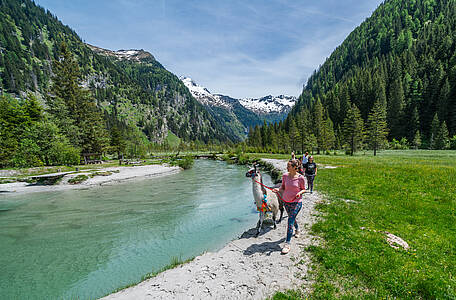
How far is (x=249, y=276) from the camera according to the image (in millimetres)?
5707

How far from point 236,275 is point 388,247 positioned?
17.7ft

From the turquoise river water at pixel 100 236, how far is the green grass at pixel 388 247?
19.7 ft

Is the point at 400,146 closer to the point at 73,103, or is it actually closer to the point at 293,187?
the point at 293,187

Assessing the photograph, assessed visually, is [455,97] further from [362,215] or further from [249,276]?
[249,276]

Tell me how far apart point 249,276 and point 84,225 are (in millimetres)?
13995

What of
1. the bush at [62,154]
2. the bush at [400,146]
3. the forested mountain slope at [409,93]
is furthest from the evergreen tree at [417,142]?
the bush at [62,154]

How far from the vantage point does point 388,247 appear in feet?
20.7

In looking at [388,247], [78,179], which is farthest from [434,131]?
[78,179]

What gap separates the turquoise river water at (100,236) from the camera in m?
7.85

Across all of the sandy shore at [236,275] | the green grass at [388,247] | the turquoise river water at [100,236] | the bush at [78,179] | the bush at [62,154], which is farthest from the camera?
the bush at [62,154]

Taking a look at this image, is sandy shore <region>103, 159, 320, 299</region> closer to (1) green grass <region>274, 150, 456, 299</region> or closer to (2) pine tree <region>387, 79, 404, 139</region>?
(1) green grass <region>274, 150, 456, 299</region>

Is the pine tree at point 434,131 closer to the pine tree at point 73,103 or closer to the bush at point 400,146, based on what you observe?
the bush at point 400,146

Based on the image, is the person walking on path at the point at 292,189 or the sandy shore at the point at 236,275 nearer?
the sandy shore at the point at 236,275

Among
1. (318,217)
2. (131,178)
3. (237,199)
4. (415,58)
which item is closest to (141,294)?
(318,217)
